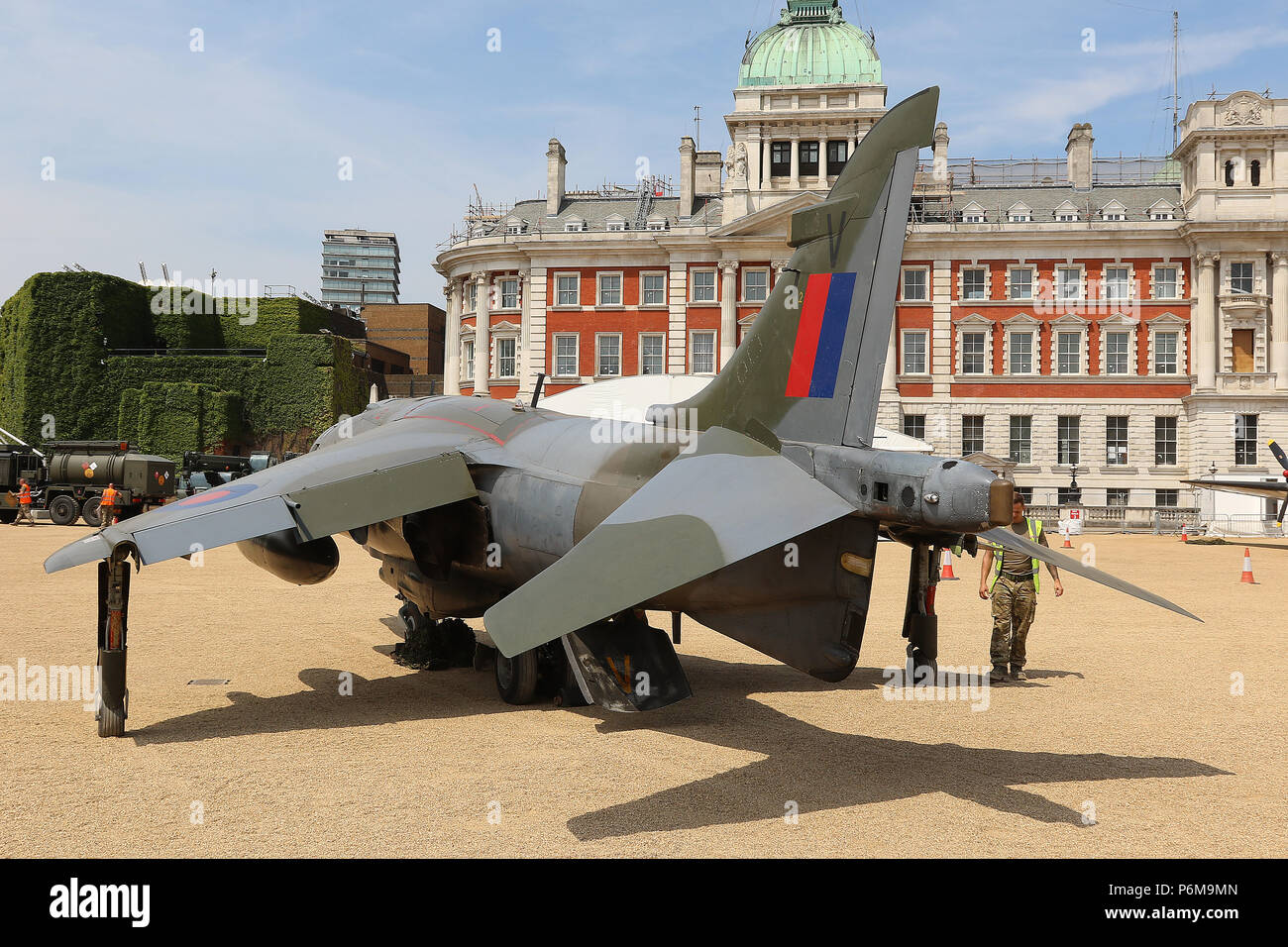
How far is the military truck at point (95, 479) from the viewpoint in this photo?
1542 inches

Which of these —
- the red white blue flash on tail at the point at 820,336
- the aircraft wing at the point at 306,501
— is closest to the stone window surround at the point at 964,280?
the aircraft wing at the point at 306,501

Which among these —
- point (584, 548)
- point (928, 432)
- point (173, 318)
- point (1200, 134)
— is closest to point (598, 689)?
point (584, 548)

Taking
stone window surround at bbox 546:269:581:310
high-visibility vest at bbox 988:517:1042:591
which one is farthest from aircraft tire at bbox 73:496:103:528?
high-visibility vest at bbox 988:517:1042:591

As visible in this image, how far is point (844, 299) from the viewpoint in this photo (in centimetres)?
845

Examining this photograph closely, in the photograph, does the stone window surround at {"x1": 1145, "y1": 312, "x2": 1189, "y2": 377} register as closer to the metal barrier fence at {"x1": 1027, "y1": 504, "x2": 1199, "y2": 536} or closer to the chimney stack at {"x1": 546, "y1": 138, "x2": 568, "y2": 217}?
the metal barrier fence at {"x1": 1027, "y1": 504, "x2": 1199, "y2": 536}

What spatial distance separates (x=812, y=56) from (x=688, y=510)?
62.9m

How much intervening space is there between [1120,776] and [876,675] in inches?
197

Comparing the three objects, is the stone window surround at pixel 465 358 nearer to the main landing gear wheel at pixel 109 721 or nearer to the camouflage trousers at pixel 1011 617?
the camouflage trousers at pixel 1011 617

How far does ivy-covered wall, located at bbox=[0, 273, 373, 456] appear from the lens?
6134cm

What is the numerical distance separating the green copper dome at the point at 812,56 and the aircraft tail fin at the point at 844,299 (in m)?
57.7

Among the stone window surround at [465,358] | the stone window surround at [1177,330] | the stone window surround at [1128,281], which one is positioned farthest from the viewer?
the stone window surround at [465,358]

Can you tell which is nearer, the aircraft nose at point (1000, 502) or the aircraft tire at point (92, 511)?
the aircraft nose at point (1000, 502)

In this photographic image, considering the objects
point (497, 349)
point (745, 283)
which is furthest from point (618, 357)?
point (745, 283)

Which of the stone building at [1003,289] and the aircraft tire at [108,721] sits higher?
the stone building at [1003,289]
